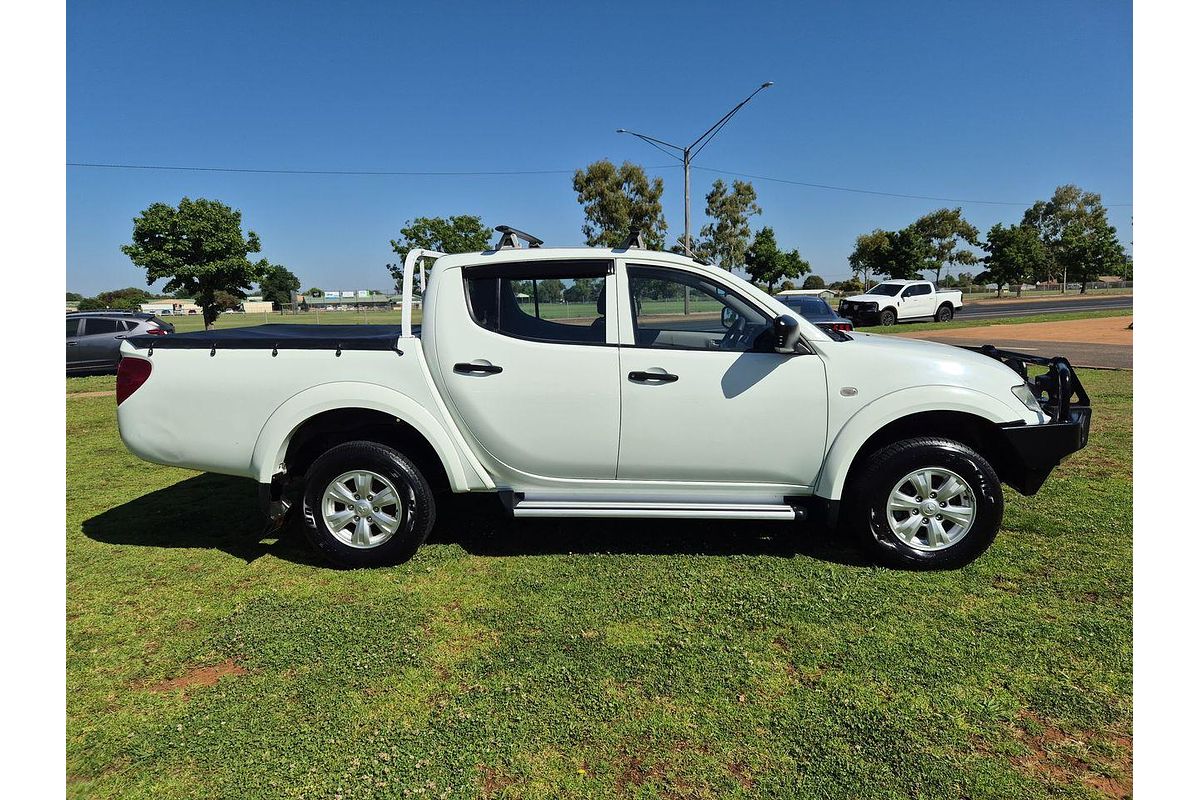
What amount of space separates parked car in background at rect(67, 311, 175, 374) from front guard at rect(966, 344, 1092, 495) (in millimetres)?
16256

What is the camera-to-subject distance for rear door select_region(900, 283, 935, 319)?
89.5 ft

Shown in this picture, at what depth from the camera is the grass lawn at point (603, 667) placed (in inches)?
92.9

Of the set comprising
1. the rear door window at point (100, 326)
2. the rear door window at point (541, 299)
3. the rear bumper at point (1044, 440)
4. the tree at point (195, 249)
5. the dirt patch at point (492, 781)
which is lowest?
the dirt patch at point (492, 781)

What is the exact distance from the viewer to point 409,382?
398 centimetres

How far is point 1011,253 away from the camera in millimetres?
58375

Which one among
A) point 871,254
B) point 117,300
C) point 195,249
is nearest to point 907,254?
point 871,254

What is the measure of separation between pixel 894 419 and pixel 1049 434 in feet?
2.97

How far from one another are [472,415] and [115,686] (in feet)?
6.90

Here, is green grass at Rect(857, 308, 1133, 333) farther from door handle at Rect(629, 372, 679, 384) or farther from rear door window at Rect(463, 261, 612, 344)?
door handle at Rect(629, 372, 679, 384)

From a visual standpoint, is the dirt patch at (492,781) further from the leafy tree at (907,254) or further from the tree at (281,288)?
the tree at (281,288)

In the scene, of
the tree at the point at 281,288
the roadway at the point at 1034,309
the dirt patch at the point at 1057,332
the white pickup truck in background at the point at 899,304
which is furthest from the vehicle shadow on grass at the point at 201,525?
the tree at the point at 281,288

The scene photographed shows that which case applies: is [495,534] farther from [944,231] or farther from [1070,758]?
[944,231]

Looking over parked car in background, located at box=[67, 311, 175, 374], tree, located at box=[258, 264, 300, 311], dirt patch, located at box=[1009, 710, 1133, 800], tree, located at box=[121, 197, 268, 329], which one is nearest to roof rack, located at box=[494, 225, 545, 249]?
dirt patch, located at box=[1009, 710, 1133, 800]
